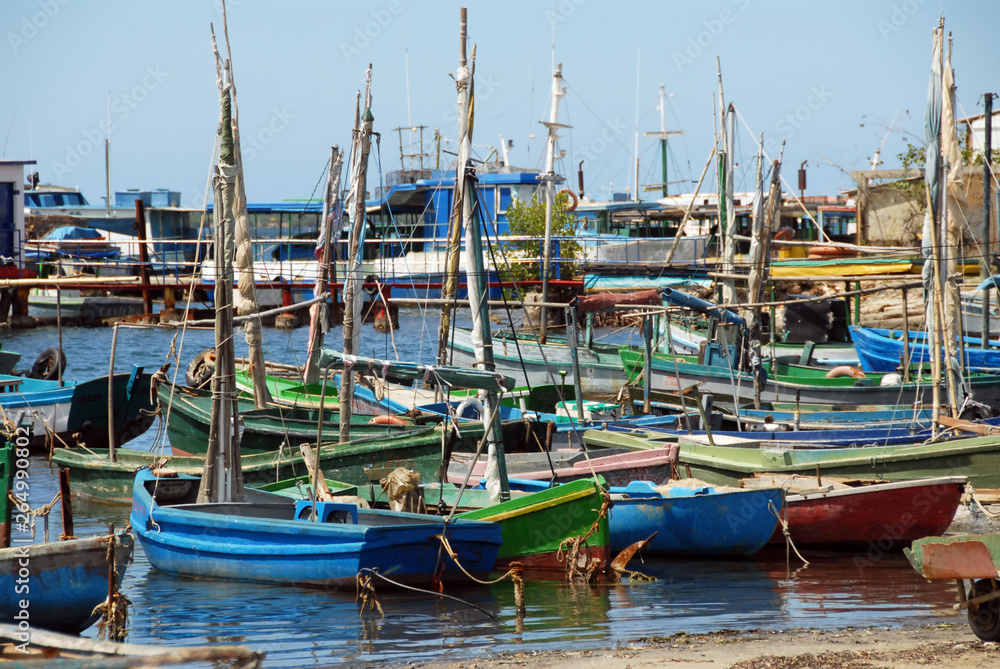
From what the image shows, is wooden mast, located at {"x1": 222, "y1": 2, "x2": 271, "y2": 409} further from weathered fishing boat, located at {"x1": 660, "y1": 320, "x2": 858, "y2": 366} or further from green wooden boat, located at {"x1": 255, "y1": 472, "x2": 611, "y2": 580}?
weathered fishing boat, located at {"x1": 660, "y1": 320, "x2": 858, "y2": 366}

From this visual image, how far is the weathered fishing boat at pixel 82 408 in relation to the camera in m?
20.7

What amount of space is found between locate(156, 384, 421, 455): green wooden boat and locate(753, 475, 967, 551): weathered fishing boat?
6.33 meters

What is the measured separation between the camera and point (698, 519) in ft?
42.4

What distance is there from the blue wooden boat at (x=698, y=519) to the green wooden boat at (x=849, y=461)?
170 cm

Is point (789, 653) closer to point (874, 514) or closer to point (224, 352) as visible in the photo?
point (874, 514)

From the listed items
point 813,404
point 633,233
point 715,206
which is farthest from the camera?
point 633,233

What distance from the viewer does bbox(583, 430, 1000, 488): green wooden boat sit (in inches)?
551

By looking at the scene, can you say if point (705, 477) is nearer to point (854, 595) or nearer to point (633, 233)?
point (854, 595)

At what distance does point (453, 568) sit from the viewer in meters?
11.4

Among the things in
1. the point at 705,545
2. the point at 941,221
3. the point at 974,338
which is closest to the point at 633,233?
the point at 974,338

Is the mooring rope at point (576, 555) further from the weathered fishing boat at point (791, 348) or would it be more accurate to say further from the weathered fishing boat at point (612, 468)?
the weathered fishing boat at point (791, 348)

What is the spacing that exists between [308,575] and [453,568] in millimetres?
1641

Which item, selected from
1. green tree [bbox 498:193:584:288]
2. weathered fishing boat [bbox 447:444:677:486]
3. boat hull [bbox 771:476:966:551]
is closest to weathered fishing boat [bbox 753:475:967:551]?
boat hull [bbox 771:476:966:551]

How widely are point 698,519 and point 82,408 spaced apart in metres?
13.8
